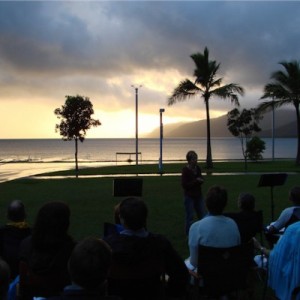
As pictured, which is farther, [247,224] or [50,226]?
[247,224]

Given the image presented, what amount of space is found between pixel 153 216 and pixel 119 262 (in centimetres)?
806

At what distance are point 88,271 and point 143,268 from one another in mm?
1190

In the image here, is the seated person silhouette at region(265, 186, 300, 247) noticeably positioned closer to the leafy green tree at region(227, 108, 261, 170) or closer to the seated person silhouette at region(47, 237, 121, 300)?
the seated person silhouette at region(47, 237, 121, 300)

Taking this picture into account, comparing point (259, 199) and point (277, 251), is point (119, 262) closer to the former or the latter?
point (277, 251)

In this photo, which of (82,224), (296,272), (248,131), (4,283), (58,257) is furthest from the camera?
(248,131)

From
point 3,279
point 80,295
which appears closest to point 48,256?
point 80,295

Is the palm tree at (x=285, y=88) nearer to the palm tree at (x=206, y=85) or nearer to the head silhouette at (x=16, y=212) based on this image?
the palm tree at (x=206, y=85)

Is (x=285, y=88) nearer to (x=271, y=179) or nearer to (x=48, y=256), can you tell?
(x=271, y=179)

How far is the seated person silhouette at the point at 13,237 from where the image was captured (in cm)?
468

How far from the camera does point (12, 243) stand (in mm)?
4762

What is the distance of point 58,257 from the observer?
3.51 metres

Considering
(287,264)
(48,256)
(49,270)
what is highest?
(48,256)

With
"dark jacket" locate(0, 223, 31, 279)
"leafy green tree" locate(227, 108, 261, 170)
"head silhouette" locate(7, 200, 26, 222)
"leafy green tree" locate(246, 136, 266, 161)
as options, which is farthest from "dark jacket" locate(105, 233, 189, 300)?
"leafy green tree" locate(246, 136, 266, 161)

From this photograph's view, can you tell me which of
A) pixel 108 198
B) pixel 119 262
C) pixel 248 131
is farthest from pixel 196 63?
pixel 119 262
